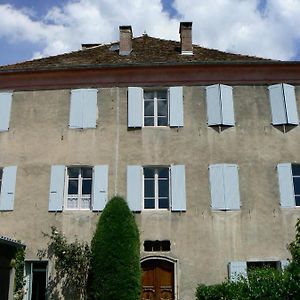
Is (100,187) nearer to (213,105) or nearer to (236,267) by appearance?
(213,105)

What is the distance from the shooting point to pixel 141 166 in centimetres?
1543

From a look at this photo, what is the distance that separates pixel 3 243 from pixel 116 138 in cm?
494

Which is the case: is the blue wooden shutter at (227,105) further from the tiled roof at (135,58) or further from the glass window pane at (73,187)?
the glass window pane at (73,187)

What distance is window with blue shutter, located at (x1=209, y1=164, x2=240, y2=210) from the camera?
14.9 meters

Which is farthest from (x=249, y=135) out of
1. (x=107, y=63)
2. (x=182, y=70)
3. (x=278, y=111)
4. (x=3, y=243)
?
→ (x=3, y=243)

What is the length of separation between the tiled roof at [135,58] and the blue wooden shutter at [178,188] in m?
3.71

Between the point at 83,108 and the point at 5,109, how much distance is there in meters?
2.73

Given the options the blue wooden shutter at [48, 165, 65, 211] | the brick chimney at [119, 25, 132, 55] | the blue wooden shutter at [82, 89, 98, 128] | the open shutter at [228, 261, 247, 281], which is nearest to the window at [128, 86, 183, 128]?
the blue wooden shutter at [82, 89, 98, 128]

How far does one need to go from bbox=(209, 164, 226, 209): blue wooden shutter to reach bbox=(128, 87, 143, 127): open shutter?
2867 millimetres

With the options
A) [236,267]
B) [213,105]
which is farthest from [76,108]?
[236,267]

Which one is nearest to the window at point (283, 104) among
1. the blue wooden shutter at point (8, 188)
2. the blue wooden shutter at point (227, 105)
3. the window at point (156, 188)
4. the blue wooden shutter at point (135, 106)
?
the blue wooden shutter at point (227, 105)

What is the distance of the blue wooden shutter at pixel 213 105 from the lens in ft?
51.9

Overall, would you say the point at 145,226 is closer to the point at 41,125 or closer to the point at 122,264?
the point at 122,264

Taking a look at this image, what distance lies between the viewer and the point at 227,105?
15977mm
